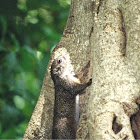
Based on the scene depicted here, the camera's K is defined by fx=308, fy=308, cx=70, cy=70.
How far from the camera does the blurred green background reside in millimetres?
5781

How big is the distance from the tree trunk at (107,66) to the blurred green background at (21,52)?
1.80 metres

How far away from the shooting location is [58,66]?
137 inches

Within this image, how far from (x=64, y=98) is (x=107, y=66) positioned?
2.54 ft

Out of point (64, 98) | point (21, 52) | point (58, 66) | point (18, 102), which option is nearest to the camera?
point (64, 98)

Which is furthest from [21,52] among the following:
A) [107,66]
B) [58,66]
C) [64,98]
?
[107,66]

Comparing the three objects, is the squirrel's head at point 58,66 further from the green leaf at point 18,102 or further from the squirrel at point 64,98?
the green leaf at point 18,102

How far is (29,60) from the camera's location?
579 cm

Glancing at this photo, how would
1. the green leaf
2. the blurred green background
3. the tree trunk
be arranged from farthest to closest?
the green leaf < the blurred green background < the tree trunk

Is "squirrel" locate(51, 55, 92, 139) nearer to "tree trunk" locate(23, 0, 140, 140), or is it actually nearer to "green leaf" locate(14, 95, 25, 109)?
"tree trunk" locate(23, 0, 140, 140)

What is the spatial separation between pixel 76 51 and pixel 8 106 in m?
3.18

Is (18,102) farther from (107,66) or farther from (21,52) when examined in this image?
(107,66)

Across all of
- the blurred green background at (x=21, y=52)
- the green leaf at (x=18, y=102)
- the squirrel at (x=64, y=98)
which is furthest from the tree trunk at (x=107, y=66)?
the green leaf at (x=18, y=102)

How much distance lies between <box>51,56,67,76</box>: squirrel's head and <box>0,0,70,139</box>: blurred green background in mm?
1636

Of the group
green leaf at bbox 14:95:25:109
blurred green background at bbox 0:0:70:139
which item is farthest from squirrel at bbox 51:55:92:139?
green leaf at bbox 14:95:25:109
